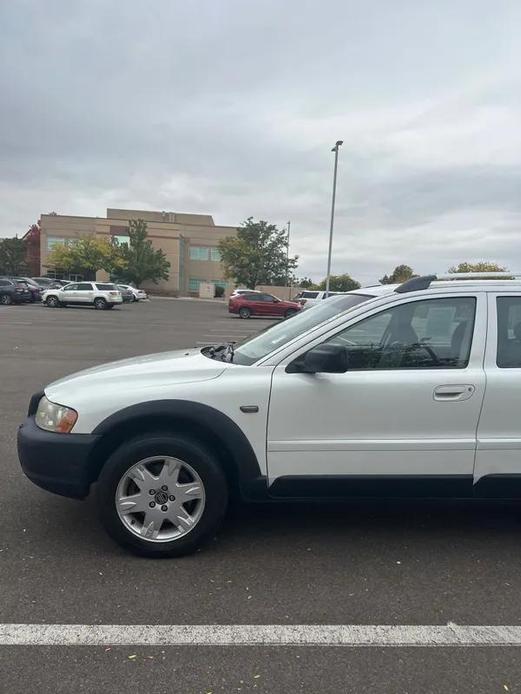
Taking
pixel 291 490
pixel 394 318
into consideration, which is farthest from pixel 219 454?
pixel 394 318

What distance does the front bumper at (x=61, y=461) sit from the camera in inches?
123

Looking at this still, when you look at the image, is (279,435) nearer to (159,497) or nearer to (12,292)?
(159,497)

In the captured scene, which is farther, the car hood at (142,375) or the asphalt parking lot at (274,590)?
the car hood at (142,375)

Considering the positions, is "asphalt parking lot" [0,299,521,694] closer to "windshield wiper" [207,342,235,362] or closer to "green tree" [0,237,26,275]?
"windshield wiper" [207,342,235,362]

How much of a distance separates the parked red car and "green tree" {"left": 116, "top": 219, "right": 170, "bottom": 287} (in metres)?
33.5

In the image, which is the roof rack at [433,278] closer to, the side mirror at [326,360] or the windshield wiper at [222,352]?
the side mirror at [326,360]

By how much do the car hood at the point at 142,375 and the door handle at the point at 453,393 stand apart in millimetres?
1317

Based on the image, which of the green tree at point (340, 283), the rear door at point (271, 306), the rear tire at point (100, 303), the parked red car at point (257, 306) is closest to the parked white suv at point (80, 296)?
the rear tire at point (100, 303)

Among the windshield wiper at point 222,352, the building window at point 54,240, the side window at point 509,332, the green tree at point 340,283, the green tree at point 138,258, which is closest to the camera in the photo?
the side window at point 509,332

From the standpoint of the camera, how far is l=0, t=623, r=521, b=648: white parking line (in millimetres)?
2492

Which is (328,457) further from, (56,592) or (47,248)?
(47,248)

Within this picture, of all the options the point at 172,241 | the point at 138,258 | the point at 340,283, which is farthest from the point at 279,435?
the point at 172,241

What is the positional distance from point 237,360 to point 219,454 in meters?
0.62

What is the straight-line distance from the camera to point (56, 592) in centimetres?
286
